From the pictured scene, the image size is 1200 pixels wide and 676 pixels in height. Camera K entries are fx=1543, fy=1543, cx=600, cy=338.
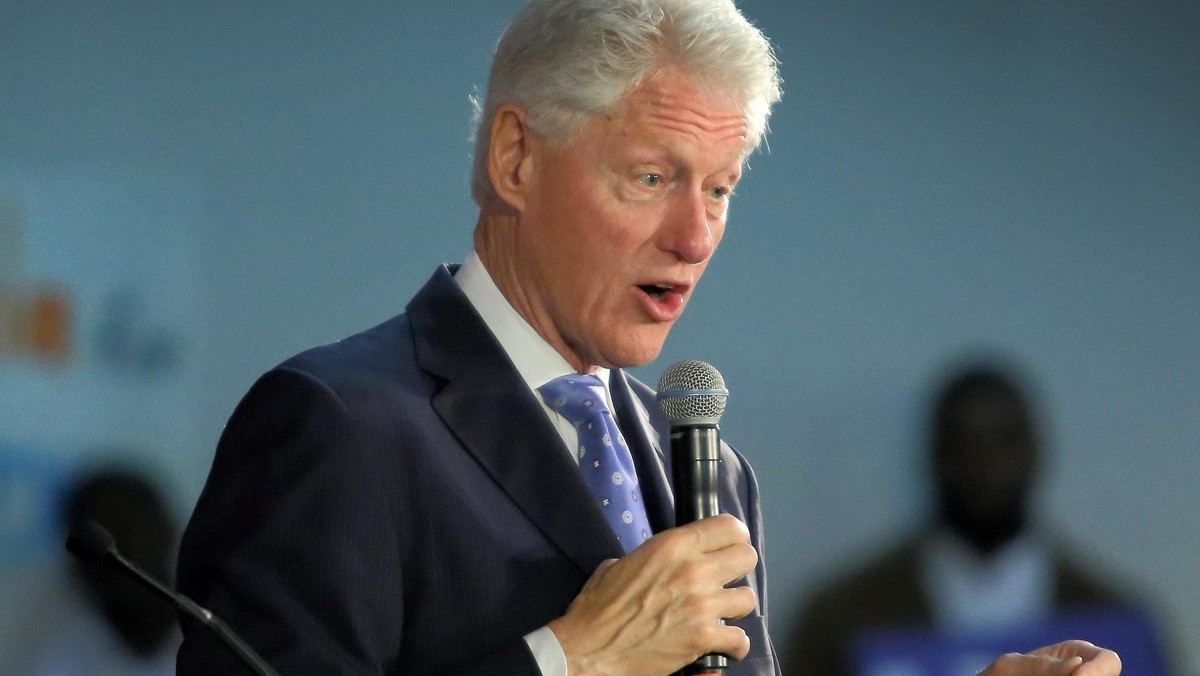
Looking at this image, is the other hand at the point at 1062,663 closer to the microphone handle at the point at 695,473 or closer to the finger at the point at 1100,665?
the finger at the point at 1100,665

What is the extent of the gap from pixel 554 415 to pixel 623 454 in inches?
3.3

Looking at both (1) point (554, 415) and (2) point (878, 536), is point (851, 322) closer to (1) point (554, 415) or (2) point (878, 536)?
(2) point (878, 536)

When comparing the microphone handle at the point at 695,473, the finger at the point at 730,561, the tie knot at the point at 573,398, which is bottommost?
the finger at the point at 730,561

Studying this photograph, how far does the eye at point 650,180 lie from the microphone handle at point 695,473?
261 millimetres

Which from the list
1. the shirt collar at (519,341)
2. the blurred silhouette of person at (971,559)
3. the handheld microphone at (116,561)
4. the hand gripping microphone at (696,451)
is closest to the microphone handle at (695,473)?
the hand gripping microphone at (696,451)

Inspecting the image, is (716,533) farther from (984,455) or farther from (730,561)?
(984,455)

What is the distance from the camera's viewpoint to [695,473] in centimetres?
142

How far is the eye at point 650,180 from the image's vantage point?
5.06ft

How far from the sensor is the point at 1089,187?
3768 millimetres

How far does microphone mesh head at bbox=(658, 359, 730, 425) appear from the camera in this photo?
145cm

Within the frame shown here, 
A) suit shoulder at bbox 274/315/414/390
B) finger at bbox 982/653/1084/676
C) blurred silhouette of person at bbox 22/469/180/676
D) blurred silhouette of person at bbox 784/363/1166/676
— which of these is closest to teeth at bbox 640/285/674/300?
suit shoulder at bbox 274/315/414/390

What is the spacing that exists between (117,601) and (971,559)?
185 centimetres

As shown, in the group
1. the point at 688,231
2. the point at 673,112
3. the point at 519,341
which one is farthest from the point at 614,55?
the point at 519,341

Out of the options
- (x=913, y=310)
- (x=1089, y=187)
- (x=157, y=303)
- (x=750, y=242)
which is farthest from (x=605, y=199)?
(x=1089, y=187)
